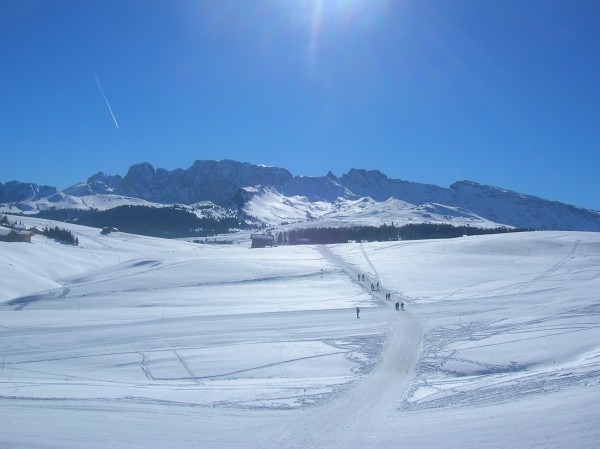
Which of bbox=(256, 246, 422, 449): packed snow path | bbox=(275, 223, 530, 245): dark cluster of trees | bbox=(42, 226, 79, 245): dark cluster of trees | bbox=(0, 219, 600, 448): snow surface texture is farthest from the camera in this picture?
bbox=(275, 223, 530, 245): dark cluster of trees

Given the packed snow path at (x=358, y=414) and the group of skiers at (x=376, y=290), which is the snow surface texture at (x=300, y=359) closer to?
the packed snow path at (x=358, y=414)

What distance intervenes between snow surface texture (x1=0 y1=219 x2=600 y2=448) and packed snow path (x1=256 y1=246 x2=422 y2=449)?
8 centimetres

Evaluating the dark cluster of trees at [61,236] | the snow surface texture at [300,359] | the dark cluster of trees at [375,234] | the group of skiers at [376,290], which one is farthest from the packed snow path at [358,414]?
the dark cluster of trees at [375,234]

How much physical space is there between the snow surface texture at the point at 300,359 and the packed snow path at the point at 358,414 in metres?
0.08

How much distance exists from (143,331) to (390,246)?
70077mm

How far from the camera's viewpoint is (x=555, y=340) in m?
29.0

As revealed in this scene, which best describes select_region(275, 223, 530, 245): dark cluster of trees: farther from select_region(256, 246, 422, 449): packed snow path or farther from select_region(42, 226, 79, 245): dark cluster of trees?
select_region(256, 246, 422, 449): packed snow path

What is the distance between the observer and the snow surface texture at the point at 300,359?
15180mm

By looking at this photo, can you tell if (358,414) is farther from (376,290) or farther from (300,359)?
(376,290)

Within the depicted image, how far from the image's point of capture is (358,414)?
17391 mm

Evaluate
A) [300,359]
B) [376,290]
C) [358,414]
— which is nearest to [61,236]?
[376,290]

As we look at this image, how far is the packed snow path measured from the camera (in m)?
14.8

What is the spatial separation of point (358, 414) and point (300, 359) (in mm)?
10075

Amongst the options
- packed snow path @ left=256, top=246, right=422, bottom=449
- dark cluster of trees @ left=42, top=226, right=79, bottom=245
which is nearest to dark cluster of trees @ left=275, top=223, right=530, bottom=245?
dark cluster of trees @ left=42, top=226, right=79, bottom=245
